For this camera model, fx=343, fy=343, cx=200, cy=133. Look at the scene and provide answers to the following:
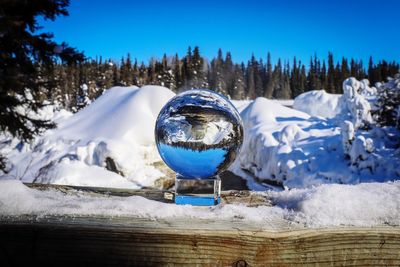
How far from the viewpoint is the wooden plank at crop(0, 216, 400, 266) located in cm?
77

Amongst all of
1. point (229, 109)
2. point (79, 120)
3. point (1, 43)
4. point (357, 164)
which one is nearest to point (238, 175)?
point (357, 164)

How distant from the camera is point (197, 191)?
1.31m

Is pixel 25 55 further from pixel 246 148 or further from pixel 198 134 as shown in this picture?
pixel 246 148

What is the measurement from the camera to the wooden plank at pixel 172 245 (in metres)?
0.77

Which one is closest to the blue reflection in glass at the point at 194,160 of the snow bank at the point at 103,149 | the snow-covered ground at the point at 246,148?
the snow-covered ground at the point at 246,148

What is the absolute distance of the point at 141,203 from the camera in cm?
108

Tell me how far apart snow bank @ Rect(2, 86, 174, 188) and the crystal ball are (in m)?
5.72

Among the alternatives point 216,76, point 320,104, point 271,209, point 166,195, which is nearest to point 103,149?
point 166,195

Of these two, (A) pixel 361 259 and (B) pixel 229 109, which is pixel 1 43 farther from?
(A) pixel 361 259

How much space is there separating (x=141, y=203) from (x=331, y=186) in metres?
0.63

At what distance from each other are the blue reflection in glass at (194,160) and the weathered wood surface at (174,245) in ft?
1.67

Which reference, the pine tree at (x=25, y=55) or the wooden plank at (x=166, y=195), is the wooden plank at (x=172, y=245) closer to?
the wooden plank at (x=166, y=195)

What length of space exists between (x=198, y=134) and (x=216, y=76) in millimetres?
61837

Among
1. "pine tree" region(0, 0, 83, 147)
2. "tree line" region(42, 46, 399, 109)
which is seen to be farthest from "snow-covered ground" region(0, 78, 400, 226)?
"tree line" region(42, 46, 399, 109)
